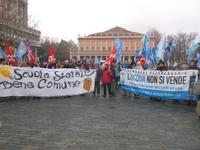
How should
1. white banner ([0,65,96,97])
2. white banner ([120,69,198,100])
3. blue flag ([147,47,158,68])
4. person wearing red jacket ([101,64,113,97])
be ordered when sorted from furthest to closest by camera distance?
blue flag ([147,47,158,68]), person wearing red jacket ([101,64,113,97]), white banner ([0,65,96,97]), white banner ([120,69,198,100])

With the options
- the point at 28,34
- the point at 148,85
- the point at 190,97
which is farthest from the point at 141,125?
the point at 28,34

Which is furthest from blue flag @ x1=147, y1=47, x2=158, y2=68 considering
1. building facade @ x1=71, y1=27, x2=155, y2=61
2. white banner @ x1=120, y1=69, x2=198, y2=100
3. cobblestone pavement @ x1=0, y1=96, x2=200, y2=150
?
building facade @ x1=71, y1=27, x2=155, y2=61

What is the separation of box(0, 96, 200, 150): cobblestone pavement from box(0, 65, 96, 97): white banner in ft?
3.17

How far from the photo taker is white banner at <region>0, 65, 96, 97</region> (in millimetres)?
14695

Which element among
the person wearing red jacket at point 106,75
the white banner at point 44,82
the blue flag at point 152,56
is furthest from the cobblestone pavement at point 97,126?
the blue flag at point 152,56

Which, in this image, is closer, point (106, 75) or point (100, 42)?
point (106, 75)

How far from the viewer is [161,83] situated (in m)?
15.0

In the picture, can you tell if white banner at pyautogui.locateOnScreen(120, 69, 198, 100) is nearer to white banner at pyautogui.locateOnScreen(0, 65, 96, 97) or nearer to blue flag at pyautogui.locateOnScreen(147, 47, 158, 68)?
white banner at pyautogui.locateOnScreen(0, 65, 96, 97)

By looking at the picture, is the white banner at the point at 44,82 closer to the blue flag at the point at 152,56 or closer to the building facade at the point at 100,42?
the blue flag at the point at 152,56

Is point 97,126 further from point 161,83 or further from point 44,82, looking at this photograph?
point 44,82

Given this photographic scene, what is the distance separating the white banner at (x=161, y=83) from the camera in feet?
46.0

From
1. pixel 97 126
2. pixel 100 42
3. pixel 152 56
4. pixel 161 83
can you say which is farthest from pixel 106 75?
pixel 100 42

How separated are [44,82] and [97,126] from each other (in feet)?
21.7

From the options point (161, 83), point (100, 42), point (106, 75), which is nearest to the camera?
point (161, 83)
